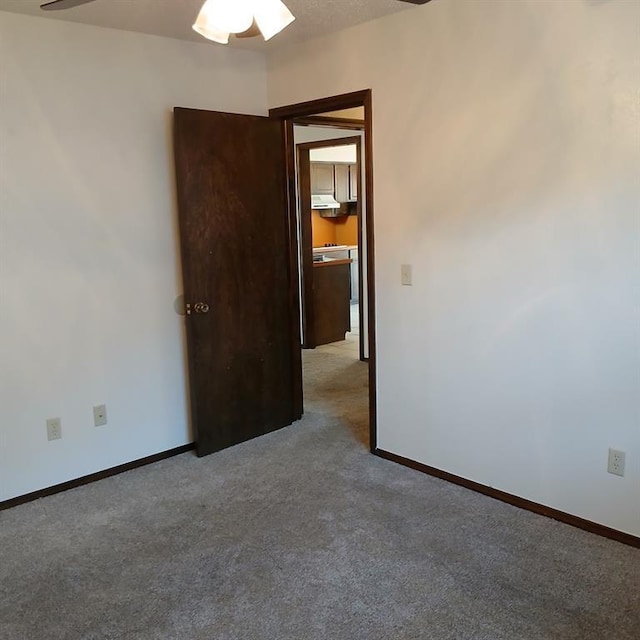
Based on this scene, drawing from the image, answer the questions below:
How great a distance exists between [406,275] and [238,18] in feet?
5.57

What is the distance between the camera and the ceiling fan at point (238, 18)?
5.71ft

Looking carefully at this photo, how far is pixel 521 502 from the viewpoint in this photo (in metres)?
2.81

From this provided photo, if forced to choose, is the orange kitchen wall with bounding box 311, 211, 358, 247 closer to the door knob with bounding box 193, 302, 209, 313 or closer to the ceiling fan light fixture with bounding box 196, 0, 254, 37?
the door knob with bounding box 193, 302, 209, 313

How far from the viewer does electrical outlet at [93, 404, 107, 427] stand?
322 centimetres

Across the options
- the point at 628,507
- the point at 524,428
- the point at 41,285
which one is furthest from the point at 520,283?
the point at 41,285

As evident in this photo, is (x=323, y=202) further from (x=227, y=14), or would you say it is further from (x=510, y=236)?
(x=227, y=14)

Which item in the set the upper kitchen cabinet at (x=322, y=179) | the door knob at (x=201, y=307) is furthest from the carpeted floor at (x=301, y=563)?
the upper kitchen cabinet at (x=322, y=179)

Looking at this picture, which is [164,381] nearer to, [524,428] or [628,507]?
[524,428]

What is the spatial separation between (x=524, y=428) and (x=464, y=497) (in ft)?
1.56

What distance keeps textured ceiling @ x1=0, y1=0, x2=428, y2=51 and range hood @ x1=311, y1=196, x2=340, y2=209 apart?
18.5 ft

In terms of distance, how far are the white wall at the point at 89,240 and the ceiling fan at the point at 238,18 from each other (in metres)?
1.16

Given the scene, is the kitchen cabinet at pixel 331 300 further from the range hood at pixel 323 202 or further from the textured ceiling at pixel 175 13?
the textured ceiling at pixel 175 13

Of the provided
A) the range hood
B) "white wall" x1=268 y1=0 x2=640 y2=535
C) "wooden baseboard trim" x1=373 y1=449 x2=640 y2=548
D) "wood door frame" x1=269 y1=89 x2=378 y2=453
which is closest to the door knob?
"wood door frame" x1=269 y1=89 x2=378 y2=453

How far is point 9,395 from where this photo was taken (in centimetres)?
290
